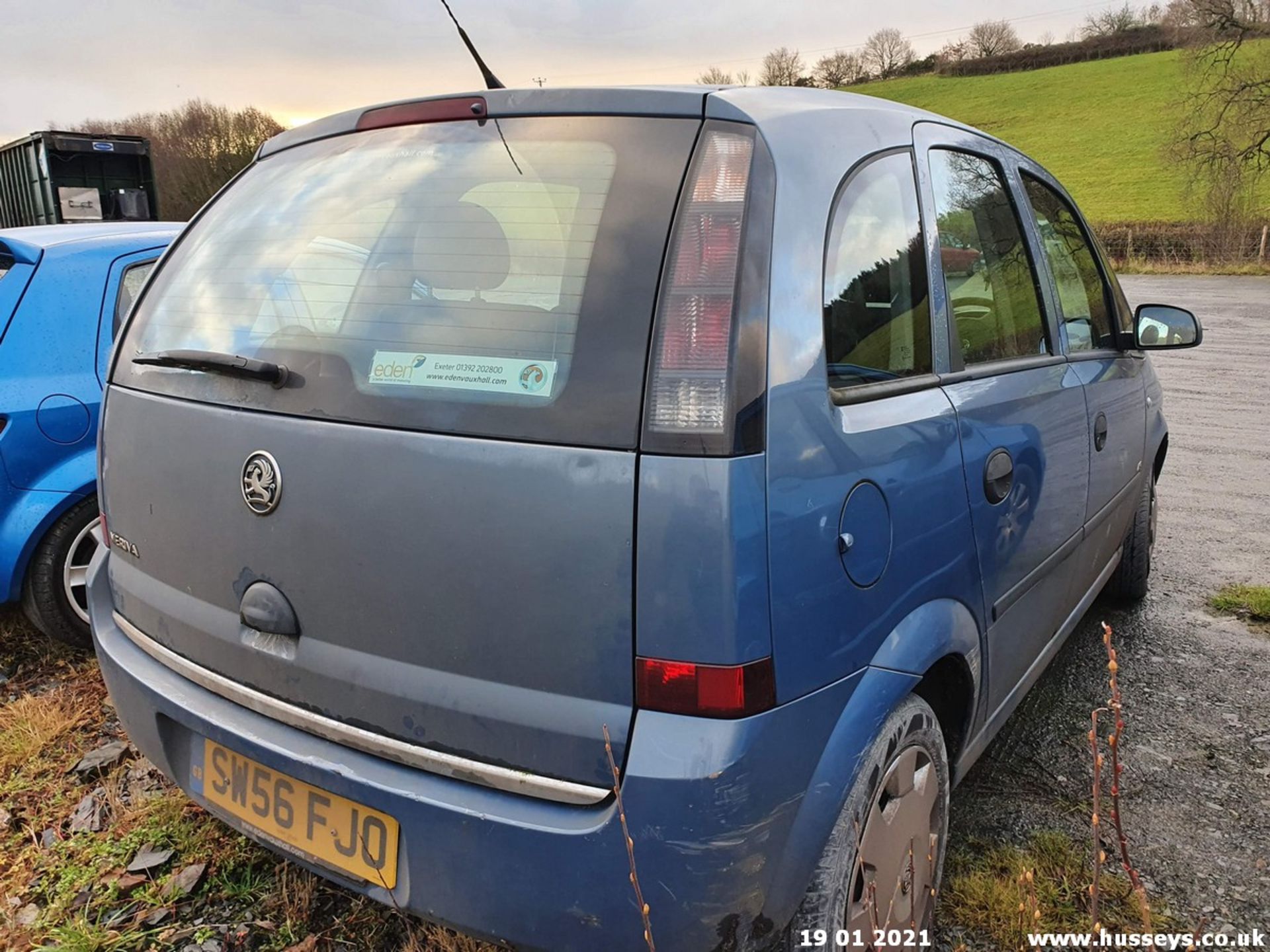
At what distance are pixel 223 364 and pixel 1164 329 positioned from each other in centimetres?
299

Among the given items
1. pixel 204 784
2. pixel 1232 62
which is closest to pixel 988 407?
pixel 204 784

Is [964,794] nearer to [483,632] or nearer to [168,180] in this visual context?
[483,632]

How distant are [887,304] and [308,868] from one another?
1549 millimetres

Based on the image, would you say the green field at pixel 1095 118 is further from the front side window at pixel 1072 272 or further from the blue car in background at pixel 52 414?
the blue car in background at pixel 52 414


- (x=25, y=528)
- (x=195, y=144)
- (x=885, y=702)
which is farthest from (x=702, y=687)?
(x=195, y=144)

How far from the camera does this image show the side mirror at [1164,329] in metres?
3.17

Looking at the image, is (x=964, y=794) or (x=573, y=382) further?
(x=964, y=794)

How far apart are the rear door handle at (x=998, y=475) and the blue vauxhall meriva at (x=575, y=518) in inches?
0.4

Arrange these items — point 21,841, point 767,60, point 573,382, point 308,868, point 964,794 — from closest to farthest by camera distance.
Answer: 1. point 573,382
2. point 308,868
3. point 21,841
4. point 964,794
5. point 767,60

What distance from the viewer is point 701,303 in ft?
4.63

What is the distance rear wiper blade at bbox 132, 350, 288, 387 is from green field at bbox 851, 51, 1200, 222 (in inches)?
1316

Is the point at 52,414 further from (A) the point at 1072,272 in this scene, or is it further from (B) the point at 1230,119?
(B) the point at 1230,119

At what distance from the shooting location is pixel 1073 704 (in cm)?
315

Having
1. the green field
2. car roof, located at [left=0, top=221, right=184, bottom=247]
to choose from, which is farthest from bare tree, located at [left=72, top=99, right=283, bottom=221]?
car roof, located at [left=0, top=221, right=184, bottom=247]
